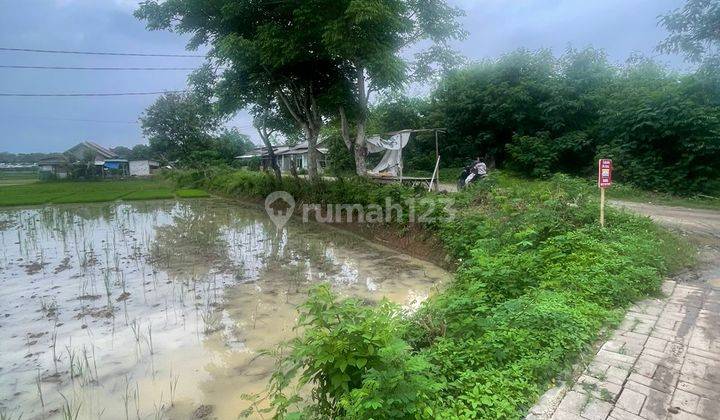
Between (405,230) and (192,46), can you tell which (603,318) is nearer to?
(405,230)

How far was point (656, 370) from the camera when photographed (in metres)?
2.64

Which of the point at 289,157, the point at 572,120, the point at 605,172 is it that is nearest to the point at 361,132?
the point at 605,172

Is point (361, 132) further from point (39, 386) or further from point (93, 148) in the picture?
point (93, 148)

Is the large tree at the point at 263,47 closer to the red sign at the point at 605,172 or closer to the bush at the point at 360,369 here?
the red sign at the point at 605,172

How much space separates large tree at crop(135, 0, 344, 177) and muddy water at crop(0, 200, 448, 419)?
15.6 feet

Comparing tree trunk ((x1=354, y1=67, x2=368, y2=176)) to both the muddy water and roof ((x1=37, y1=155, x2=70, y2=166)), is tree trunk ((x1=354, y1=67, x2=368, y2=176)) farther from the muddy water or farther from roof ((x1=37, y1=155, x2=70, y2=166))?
roof ((x1=37, y1=155, x2=70, y2=166))

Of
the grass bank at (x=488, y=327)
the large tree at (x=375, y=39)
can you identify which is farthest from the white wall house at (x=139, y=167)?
the grass bank at (x=488, y=327)

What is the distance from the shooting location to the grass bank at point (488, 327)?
2176mm

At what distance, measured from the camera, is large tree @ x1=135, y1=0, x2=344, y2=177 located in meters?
9.98

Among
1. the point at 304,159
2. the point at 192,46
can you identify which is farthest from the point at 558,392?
the point at 304,159

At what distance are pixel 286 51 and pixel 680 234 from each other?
934 cm

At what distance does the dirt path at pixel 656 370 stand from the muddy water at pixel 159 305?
244 centimetres

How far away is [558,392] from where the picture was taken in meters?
2.40

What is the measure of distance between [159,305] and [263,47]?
7.40m
